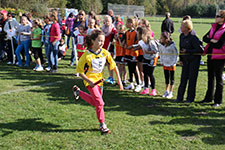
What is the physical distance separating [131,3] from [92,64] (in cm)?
6386

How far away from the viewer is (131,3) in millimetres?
65688

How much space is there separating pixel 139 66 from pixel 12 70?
5.47 metres

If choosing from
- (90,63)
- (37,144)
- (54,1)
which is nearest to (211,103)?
(90,63)

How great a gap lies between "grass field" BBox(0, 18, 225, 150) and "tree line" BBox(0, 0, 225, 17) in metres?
32.3

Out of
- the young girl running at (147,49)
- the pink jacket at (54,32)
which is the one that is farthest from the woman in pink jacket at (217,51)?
the pink jacket at (54,32)

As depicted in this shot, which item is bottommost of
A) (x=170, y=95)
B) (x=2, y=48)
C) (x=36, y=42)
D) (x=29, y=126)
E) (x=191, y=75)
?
(x=29, y=126)

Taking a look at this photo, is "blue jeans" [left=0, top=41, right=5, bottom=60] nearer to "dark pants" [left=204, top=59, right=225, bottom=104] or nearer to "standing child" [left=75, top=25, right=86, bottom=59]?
"standing child" [left=75, top=25, right=86, bottom=59]

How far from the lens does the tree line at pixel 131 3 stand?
42.4 m

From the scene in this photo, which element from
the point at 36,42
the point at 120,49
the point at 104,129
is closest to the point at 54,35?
the point at 36,42

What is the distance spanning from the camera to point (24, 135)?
4.67 meters

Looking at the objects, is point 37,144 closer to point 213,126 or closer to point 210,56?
point 213,126

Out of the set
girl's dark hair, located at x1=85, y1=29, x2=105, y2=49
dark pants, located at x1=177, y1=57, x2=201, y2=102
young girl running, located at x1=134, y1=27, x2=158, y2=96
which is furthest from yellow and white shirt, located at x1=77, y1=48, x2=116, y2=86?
dark pants, located at x1=177, y1=57, x2=201, y2=102

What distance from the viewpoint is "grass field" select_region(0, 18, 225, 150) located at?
441 cm

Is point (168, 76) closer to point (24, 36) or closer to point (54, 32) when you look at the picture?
point (54, 32)
